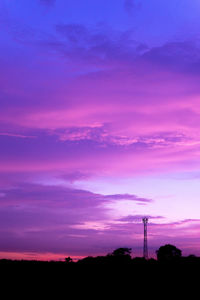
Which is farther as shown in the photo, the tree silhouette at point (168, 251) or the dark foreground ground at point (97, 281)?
the tree silhouette at point (168, 251)

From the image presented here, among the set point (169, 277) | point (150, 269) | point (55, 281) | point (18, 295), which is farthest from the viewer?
point (150, 269)

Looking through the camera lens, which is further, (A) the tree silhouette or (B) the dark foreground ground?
(A) the tree silhouette

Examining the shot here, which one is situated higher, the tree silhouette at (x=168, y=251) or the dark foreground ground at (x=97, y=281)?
the tree silhouette at (x=168, y=251)

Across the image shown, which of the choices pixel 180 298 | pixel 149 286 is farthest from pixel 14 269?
pixel 180 298

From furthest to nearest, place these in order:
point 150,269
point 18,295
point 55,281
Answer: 1. point 150,269
2. point 55,281
3. point 18,295

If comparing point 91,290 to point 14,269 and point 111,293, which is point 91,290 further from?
point 14,269

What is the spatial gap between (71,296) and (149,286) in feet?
19.7

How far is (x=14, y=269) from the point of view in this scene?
33.8m

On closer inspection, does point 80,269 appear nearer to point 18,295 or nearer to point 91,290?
point 91,290

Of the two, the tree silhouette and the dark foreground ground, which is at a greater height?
the tree silhouette

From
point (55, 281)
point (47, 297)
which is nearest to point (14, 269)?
point (55, 281)

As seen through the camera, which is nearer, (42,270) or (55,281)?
(55,281)

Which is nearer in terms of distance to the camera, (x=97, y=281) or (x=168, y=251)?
(x=97, y=281)

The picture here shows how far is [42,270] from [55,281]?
3.44 m
